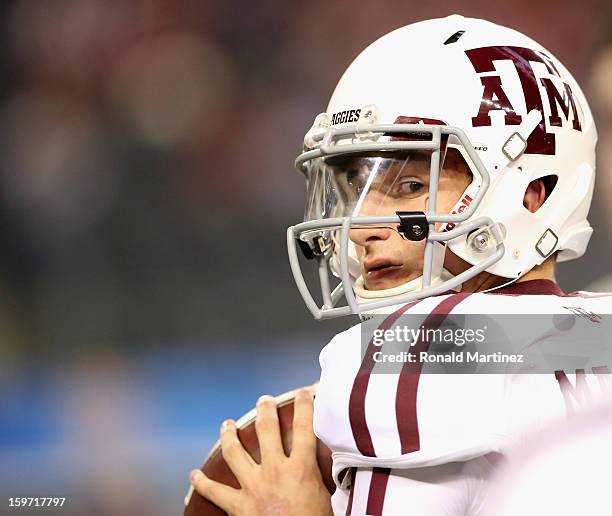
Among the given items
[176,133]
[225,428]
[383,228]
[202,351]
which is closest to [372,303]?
[383,228]

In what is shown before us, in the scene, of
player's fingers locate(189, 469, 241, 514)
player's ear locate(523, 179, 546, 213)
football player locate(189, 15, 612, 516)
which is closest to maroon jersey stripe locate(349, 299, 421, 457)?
football player locate(189, 15, 612, 516)

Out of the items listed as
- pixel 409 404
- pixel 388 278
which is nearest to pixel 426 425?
pixel 409 404

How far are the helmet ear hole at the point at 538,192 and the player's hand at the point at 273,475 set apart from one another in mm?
414

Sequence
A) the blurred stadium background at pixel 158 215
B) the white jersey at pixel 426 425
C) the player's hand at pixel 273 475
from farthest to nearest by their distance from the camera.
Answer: the blurred stadium background at pixel 158 215, the player's hand at pixel 273 475, the white jersey at pixel 426 425

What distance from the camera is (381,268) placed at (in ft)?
4.00

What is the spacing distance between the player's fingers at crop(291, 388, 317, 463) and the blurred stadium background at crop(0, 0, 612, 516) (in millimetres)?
1348

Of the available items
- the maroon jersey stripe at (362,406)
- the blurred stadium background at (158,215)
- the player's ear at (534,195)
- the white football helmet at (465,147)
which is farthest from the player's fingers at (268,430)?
the blurred stadium background at (158,215)

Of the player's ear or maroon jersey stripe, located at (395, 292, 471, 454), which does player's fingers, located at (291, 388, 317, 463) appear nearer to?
maroon jersey stripe, located at (395, 292, 471, 454)

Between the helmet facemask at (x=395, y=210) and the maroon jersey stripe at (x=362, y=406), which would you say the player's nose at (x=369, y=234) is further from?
the maroon jersey stripe at (x=362, y=406)

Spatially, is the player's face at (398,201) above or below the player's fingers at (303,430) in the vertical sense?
above

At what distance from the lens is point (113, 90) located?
2.87 m

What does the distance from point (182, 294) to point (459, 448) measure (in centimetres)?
194

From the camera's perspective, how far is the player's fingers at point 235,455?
3.58 feet

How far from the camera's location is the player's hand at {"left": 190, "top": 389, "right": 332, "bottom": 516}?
40.6 inches
